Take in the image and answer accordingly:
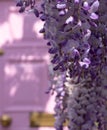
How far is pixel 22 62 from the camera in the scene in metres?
3.59

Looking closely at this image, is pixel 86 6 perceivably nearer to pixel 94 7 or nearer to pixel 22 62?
pixel 94 7

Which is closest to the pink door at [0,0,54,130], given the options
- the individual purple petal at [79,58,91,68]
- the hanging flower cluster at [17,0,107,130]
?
the hanging flower cluster at [17,0,107,130]

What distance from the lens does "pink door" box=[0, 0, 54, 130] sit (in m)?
3.56

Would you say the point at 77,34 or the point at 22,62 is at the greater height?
the point at 77,34

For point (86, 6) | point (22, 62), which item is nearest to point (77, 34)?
point (86, 6)

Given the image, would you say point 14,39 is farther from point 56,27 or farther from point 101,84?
point 56,27

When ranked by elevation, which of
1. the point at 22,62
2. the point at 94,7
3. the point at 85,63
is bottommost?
the point at 22,62

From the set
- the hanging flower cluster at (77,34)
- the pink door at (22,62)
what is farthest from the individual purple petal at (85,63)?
the pink door at (22,62)

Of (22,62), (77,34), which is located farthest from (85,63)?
(22,62)

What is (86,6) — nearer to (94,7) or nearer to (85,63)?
(94,7)

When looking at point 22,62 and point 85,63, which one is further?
point 22,62

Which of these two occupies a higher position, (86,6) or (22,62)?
(86,6)

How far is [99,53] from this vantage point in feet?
3.91

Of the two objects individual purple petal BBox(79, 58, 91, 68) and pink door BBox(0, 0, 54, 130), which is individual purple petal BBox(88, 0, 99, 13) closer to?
individual purple petal BBox(79, 58, 91, 68)
